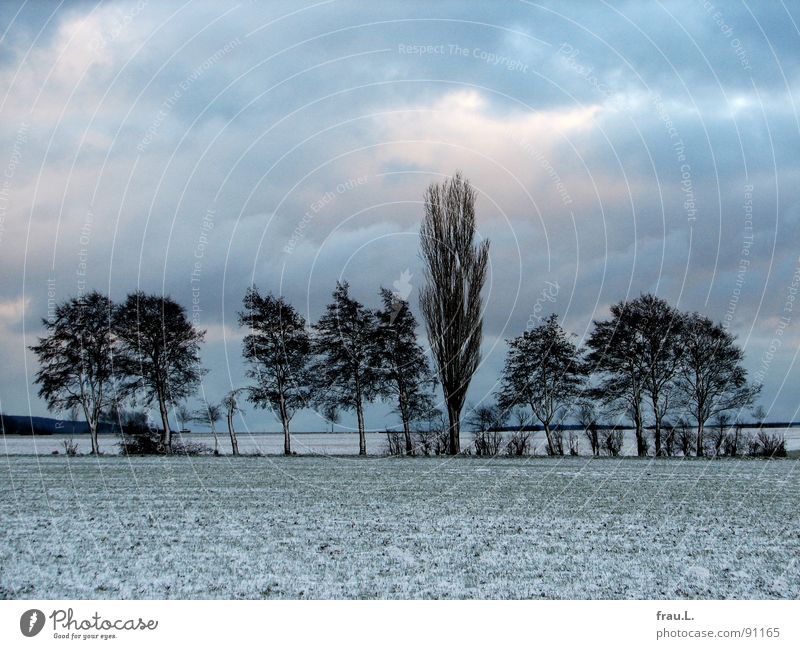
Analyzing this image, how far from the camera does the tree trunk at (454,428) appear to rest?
36.7 meters

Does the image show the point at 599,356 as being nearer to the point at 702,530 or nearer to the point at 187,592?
the point at 702,530

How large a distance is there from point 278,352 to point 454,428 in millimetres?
10540

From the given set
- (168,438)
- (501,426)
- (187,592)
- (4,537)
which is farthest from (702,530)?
(168,438)

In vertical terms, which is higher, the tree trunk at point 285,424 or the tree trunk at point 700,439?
the tree trunk at point 285,424

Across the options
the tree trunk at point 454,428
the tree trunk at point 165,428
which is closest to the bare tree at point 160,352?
the tree trunk at point 165,428

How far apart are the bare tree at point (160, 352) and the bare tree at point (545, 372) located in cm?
1618

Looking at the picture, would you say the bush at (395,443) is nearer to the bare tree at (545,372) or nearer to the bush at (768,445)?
the bare tree at (545,372)

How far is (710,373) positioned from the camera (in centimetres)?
3903

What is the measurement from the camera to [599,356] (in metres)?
40.0

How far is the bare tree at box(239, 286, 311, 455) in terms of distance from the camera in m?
41.2

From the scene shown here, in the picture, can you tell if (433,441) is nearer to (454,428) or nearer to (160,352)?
(454,428)

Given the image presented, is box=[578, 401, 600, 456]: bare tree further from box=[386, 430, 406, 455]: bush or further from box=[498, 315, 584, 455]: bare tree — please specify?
box=[386, 430, 406, 455]: bush
